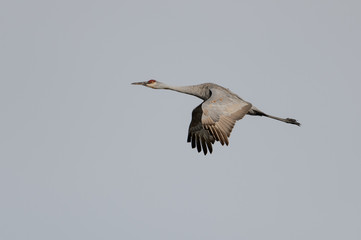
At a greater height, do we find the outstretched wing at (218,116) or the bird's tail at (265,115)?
the bird's tail at (265,115)

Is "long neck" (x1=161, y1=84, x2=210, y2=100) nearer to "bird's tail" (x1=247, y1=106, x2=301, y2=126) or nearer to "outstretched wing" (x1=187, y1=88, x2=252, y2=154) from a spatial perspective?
"outstretched wing" (x1=187, y1=88, x2=252, y2=154)

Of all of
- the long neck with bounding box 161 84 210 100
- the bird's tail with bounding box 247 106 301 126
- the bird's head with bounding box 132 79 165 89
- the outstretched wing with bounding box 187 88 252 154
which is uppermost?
the bird's head with bounding box 132 79 165 89

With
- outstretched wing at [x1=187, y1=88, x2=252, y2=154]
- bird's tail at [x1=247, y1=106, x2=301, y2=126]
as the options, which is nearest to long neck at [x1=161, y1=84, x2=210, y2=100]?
outstretched wing at [x1=187, y1=88, x2=252, y2=154]

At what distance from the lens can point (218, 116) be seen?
22.0 meters

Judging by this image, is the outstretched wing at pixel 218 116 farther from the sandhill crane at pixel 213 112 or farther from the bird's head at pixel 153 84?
the bird's head at pixel 153 84

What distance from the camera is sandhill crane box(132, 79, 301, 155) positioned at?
71.5 feet

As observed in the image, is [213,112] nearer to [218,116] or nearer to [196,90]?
[218,116]

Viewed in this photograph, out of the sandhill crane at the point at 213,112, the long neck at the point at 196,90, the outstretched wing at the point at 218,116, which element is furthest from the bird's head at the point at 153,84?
the outstretched wing at the point at 218,116

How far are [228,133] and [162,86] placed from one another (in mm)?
5768

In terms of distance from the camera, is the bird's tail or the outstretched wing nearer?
the outstretched wing

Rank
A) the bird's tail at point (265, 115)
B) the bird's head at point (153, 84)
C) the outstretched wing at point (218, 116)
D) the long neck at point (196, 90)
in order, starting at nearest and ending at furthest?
1. the outstretched wing at point (218, 116)
2. the bird's tail at point (265, 115)
3. the long neck at point (196, 90)
4. the bird's head at point (153, 84)

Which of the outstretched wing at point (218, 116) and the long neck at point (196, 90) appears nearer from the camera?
the outstretched wing at point (218, 116)

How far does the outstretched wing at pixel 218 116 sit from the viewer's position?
71.3 ft

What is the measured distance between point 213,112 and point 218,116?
19cm
